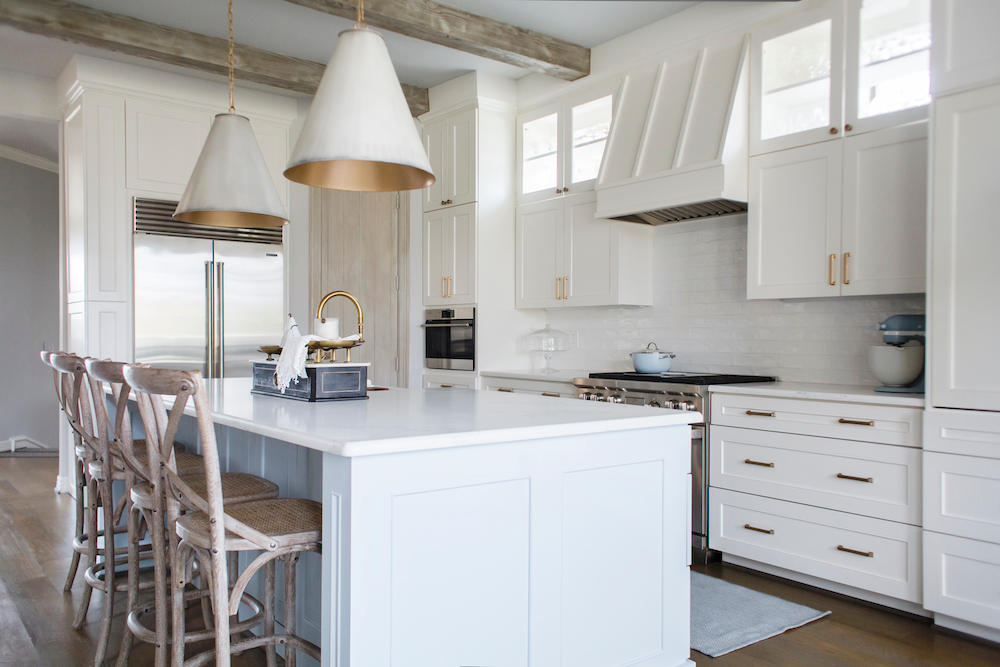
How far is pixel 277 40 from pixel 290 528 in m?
3.74

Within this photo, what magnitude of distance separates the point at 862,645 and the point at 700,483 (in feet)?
A: 3.68

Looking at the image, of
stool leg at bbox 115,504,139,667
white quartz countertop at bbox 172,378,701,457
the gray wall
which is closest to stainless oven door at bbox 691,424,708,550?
white quartz countertop at bbox 172,378,701,457

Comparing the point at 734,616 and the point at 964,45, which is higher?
the point at 964,45

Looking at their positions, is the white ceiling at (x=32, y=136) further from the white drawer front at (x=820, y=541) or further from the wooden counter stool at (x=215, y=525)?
the white drawer front at (x=820, y=541)

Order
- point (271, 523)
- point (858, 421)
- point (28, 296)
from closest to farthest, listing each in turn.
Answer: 1. point (271, 523)
2. point (858, 421)
3. point (28, 296)

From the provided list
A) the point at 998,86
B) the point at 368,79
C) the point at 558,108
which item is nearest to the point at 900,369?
the point at 998,86

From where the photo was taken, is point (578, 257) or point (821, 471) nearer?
point (821, 471)

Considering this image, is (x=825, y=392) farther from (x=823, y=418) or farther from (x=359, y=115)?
(x=359, y=115)

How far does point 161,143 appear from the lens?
16.7ft

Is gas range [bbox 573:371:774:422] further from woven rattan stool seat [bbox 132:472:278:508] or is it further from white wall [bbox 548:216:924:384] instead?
woven rattan stool seat [bbox 132:472:278:508]

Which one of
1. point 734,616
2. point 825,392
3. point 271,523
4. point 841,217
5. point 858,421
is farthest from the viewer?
point 841,217

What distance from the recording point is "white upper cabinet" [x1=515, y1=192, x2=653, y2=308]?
467 centimetres

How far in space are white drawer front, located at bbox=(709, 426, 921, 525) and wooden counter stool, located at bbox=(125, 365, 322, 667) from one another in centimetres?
220

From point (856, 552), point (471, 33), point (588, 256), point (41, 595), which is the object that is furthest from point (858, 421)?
point (41, 595)
